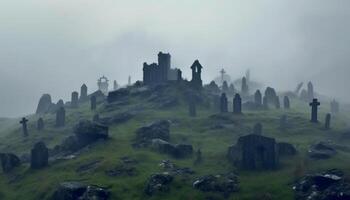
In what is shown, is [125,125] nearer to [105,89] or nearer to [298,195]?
[298,195]

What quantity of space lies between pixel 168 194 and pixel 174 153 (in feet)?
51.2

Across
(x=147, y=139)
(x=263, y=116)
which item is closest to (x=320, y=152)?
(x=147, y=139)

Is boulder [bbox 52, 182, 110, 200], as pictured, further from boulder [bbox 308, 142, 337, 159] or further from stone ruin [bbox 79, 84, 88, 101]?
stone ruin [bbox 79, 84, 88, 101]

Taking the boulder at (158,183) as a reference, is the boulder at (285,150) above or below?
above

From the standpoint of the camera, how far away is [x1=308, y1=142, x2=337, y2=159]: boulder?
239 ft

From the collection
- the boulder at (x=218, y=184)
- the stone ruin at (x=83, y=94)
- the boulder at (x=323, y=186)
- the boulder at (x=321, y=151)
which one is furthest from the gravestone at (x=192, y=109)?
the stone ruin at (x=83, y=94)

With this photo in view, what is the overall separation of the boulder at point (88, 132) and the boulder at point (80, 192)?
1936 cm

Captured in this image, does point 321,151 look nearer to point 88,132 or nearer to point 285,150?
point 285,150

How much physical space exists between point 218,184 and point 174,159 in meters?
13.8

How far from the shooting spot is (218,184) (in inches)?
2552

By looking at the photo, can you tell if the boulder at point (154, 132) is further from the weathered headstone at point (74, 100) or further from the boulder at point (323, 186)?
the weathered headstone at point (74, 100)

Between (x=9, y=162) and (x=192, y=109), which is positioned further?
(x=192, y=109)

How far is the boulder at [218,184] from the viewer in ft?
210

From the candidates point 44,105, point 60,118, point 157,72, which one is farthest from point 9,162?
point 44,105
